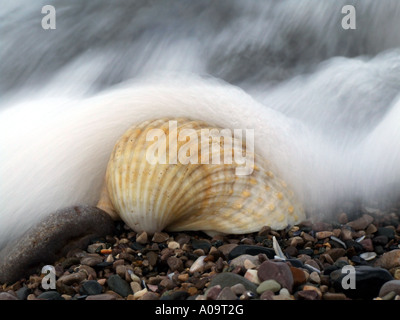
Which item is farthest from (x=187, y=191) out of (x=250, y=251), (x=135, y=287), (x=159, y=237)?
(x=135, y=287)

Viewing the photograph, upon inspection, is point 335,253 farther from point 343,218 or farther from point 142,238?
point 142,238

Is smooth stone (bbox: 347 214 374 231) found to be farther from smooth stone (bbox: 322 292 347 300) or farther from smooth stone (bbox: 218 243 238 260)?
smooth stone (bbox: 322 292 347 300)

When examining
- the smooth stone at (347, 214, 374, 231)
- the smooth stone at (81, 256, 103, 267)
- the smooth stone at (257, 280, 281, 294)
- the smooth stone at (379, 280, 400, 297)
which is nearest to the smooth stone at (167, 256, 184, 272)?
the smooth stone at (81, 256, 103, 267)

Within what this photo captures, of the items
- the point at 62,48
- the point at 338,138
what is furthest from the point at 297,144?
the point at 62,48

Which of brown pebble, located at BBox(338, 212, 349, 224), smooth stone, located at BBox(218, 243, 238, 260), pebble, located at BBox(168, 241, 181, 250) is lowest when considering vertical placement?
pebble, located at BBox(168, 241, 181, 250)

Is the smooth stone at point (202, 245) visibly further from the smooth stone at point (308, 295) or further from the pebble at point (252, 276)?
the smooth stone at point (308, 295)

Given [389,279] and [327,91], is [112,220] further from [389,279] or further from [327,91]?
[327,91]

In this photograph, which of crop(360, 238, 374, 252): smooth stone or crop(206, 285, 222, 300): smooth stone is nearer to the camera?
crop(206, 285, 222, 300): smooth stone
